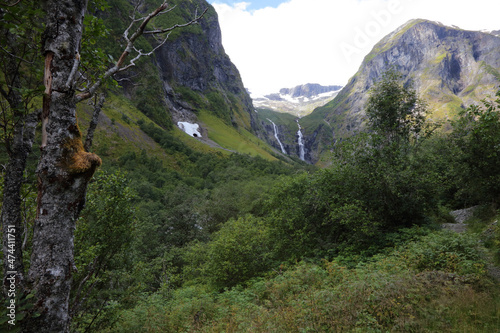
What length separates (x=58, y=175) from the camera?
2.90 m

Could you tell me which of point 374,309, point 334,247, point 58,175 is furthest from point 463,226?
point 58,175

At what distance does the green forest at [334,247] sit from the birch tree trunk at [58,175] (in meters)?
0.19

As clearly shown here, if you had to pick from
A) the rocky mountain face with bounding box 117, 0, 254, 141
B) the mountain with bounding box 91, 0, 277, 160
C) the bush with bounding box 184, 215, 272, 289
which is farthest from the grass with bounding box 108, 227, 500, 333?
the rocky mountain face with bounding box 117, 0, 254, 141

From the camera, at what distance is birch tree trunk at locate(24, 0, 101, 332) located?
2705mm

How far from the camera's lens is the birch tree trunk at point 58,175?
2.71 m

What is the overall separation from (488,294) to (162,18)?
498 feet

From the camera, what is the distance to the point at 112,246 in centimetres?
810

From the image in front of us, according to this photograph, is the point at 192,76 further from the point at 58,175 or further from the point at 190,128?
the point at 58,175

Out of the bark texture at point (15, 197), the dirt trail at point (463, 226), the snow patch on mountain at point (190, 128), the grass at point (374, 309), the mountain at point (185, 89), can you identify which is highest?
the mountain at point (185, 89)

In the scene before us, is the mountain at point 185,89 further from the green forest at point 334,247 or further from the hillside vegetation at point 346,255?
the green forest at point 334,247

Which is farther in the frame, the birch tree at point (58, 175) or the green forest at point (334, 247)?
the green forest at point (334, 247)

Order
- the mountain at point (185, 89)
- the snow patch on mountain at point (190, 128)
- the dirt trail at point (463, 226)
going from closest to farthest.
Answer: the dirt trail at point (463, 226)
the mountain at point (185, 89)
the snow patch on mountain at point (190, 128)

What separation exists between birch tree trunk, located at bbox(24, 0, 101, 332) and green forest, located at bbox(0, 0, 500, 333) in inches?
7.4

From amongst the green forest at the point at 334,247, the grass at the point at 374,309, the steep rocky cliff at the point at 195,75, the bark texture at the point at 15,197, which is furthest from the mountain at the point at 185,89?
the bark texture at the point at 15,197
